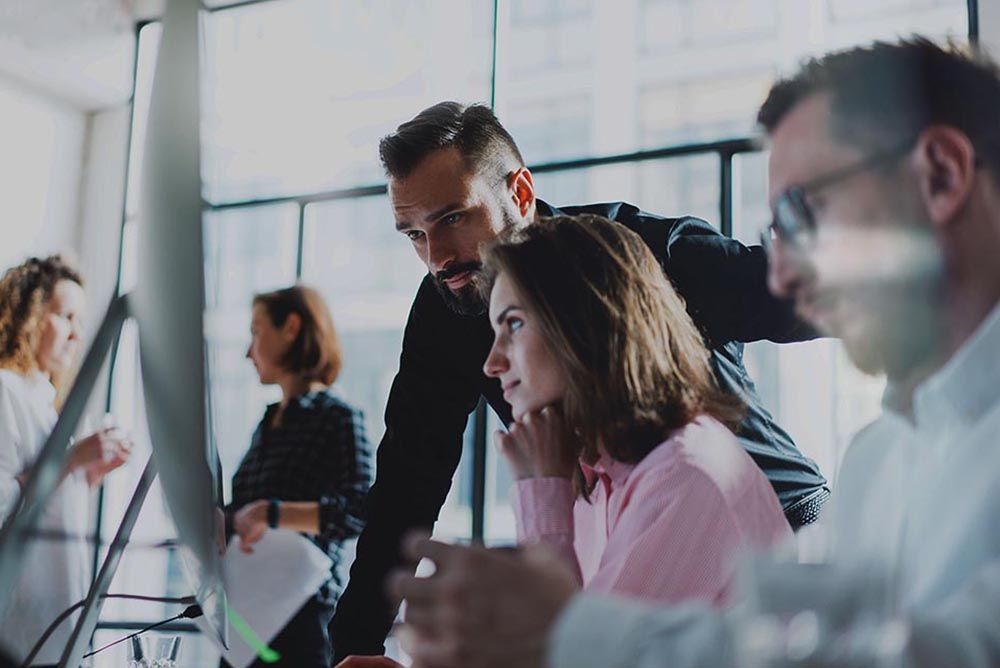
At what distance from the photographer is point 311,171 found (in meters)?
2.24

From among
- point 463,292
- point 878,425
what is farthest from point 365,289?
point 878,425

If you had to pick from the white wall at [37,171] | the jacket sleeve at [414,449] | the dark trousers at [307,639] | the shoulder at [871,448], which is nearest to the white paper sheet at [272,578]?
the jacket sleeve at [414,449]

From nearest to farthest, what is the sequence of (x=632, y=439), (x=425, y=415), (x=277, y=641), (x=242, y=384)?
(x=632, y=439)
(x=425, y=415)
(x=277, y=641)
(x=242, y=384)

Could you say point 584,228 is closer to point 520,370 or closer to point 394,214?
point 520,370

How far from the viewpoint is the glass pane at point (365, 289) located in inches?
75.4

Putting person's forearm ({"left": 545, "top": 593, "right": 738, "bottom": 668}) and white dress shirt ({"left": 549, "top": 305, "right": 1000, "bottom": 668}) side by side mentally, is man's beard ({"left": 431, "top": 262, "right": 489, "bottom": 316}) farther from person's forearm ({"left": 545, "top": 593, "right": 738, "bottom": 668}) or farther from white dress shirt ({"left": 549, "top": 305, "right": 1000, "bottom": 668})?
person's forearm ({"left": 545, "top": 593, "right": 738, "bottom": 668})

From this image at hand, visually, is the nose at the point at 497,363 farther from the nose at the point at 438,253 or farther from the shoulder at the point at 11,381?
the shoulder at the point at 11,381

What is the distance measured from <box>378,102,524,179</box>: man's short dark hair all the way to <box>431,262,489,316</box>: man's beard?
0.14 metres

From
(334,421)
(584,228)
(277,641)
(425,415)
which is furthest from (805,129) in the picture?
(334,421)

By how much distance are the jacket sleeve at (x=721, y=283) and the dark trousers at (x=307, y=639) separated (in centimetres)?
78

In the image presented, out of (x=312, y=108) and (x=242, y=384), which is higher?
(x=312, y=108)

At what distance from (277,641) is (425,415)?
0.49 metres

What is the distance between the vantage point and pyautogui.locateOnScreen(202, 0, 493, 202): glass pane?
196cm

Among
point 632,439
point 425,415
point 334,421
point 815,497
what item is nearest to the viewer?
point 632,439
